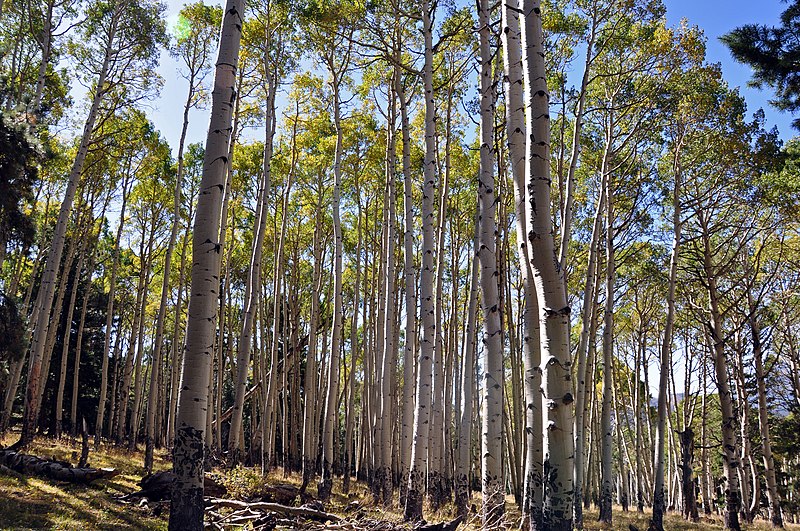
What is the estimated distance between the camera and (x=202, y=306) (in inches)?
198

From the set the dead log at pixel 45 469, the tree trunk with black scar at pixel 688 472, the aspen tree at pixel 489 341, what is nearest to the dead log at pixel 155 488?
the dead log at pixel 45 469

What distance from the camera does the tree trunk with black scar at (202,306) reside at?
15.2ft

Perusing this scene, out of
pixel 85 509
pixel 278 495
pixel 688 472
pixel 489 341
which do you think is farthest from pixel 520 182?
pixel 688 472

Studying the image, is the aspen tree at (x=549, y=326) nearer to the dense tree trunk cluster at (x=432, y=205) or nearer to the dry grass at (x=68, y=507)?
the dense tree trunk cluster at (x=432, y=205)

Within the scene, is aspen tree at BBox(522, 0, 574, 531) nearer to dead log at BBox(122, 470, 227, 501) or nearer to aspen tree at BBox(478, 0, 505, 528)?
aspen tree at BBox(478, 0, 505, 528)

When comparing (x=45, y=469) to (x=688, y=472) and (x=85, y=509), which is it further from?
(x=688, y=472)

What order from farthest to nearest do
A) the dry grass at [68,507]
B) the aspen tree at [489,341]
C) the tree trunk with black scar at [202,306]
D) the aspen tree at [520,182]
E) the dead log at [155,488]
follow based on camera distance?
the dead log at [155,488] < the aspen tree at [489,341] < the dry grass at [68,507] < the aspen tree at [520,182] < the tree trunk with black scar at [202,306]

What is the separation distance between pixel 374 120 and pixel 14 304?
1067 centimetres

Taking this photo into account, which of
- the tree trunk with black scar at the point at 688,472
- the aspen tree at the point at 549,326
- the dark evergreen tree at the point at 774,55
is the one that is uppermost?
the dark evergreen tree at the point at 774,55

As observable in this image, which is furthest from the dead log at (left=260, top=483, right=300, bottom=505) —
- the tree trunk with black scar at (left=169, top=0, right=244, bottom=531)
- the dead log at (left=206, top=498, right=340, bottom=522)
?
the tree trunk with black scar at (left=169, top=0, right=244, bottom=531)

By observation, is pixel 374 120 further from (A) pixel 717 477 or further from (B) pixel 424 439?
(A) pixel 717 477

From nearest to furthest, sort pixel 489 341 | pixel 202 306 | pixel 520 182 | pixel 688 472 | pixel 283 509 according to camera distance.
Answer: pixel 202 306 → pixel 520 182 → pixel 489 341 → pixel 283 509 → pixel 688 472

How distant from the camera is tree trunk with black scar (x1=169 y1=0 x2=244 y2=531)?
462 cm

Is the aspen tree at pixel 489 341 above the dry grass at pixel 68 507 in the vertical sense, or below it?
above
